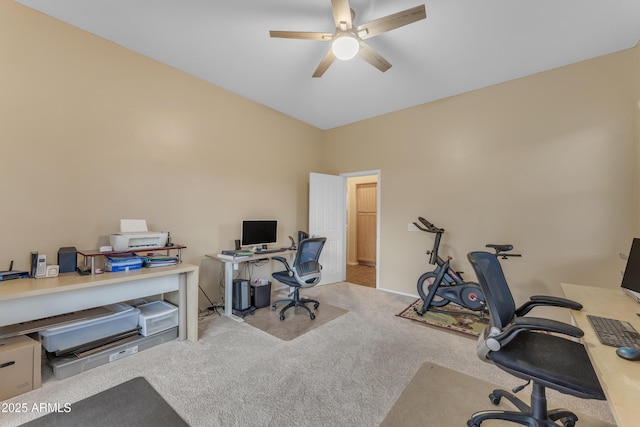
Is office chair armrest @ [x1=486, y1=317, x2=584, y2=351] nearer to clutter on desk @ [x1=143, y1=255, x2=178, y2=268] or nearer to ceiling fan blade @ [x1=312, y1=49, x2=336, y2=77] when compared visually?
ceiling fan blade @ [x1=312, y1=49, x2=336, y2=77]

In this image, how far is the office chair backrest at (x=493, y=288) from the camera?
1.46 m

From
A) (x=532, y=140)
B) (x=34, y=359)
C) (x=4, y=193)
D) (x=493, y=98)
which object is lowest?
(x=34, y=359)

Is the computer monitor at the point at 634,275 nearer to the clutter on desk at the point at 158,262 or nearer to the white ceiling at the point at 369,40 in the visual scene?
the white ceiling at the point at 369,40

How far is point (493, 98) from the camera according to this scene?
135 inches

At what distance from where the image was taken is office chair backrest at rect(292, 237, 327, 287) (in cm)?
314

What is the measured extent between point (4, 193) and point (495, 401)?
4106mm

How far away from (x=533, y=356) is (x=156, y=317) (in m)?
2.96

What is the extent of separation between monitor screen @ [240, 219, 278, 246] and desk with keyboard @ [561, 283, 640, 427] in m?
3.33

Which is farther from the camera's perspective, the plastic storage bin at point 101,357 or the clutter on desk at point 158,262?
the clutter on desk at point 158,262

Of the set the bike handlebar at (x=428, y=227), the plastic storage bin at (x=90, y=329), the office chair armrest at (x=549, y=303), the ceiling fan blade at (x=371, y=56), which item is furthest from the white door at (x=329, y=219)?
the office chair armrest at (x=549, y=303)

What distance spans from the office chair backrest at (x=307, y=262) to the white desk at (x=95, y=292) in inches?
44.6

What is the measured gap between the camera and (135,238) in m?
2.56

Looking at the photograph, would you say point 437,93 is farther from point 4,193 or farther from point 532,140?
point 4,193

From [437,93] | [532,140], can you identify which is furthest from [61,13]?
[532,140]
